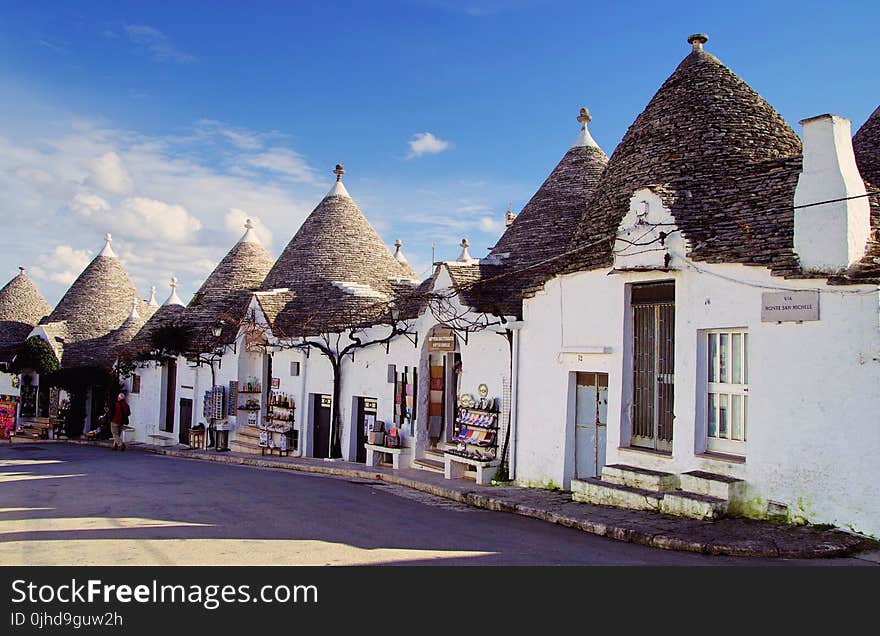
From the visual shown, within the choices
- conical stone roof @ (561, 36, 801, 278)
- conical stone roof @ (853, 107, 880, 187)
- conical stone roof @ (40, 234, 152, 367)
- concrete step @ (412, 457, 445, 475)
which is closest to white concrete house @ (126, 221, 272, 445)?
conical stone roof @ (40, 234, 152, 367)

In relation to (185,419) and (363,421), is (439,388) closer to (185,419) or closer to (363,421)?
(363,421)

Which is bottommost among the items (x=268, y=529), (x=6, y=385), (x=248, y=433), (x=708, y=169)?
(x=248, y=433)

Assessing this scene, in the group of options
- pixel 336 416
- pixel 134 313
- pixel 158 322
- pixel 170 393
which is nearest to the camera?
pixel 336 416

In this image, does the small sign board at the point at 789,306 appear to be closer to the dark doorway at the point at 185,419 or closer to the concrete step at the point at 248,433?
the concrete step at the point at 248,433

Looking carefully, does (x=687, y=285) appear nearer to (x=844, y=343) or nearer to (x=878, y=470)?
(x=844, y=343)

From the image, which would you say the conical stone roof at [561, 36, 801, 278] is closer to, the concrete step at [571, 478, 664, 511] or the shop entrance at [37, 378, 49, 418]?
the concrete step at [571, 478, 664, 511]

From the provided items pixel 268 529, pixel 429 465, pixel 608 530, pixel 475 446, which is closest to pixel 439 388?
pixel 429 465

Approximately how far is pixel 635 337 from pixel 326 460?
10.1 metres

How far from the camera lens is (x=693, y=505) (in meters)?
9.41

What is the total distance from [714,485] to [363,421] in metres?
11.2

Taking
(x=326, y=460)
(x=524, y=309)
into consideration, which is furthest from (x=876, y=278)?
(x=326, y=460)

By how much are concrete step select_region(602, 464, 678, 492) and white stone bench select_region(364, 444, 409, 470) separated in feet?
21.5

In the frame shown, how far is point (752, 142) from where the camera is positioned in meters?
12.1

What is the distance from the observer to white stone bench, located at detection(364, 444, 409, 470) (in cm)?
1680
